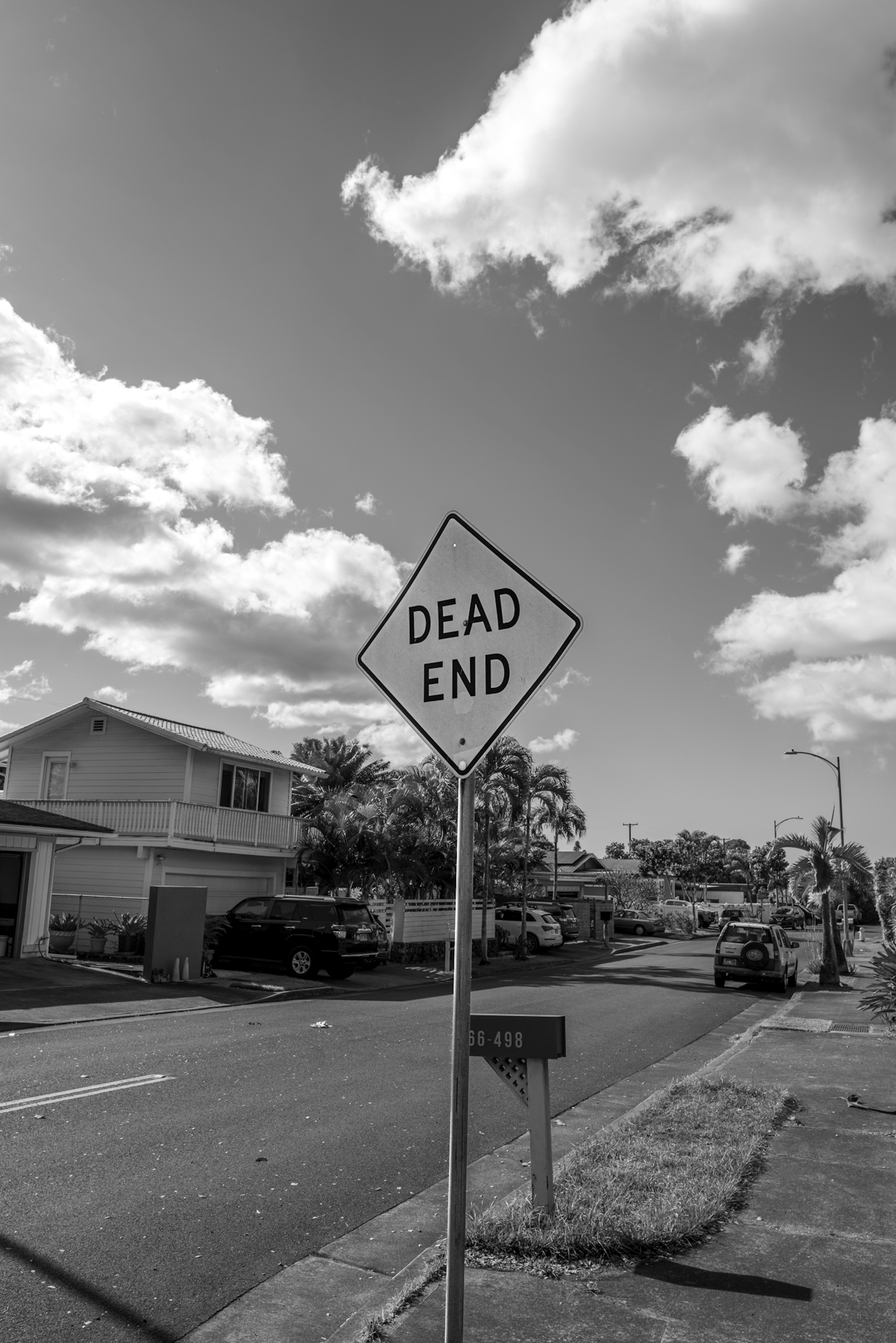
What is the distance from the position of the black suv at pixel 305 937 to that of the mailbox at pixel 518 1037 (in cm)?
1636

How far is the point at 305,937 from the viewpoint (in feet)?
70.0

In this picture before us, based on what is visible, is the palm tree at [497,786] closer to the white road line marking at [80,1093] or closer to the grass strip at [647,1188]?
the white road line marking at [80,1093]

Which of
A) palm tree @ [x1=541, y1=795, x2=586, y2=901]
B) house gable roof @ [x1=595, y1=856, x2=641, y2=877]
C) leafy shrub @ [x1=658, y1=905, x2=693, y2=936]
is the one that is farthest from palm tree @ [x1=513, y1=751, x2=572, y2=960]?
house gable roof @ [x1=595, y1=856, x2=641, y2=877]

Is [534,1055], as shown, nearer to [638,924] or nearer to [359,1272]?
[359,1272]

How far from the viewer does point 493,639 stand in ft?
11.6

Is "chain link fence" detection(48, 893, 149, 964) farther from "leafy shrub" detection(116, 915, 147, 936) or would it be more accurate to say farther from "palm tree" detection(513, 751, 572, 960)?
"palm tree" detection(513, 751, 572, 960)

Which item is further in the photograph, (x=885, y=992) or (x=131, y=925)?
(x=131, y=925)

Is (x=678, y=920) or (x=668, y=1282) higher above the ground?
(x=678, y=920)

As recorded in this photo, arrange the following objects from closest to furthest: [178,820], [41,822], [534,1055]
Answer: [534,1055]
[41,822]
[178,820]

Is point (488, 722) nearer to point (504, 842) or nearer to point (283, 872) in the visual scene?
point (283, 872)

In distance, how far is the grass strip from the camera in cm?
495

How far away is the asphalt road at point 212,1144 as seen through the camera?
4801 mm

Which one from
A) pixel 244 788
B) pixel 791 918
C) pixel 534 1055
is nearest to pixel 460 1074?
pixel 534 1055

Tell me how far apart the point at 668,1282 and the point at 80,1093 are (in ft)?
20.1
